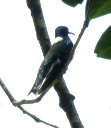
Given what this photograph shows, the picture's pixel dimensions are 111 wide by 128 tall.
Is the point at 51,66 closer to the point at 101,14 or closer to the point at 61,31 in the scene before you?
the point at 61,31

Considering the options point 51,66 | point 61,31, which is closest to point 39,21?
point 51,66

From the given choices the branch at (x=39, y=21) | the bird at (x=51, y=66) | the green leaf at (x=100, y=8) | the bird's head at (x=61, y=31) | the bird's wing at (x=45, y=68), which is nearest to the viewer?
the green leaf at (x=100, y=8)

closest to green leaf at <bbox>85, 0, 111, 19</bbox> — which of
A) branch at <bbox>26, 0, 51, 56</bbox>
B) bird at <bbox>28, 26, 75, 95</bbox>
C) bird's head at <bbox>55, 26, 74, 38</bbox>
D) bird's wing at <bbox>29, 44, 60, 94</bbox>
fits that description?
branch at <bbox>26, 0, 51, 56</bbox>

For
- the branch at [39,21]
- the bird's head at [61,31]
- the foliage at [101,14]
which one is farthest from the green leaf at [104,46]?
the bird's head at [61,31]

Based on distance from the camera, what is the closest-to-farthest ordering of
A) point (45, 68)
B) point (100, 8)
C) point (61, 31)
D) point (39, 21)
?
point (100, 8), point (39, 21), point (45, 68), point (61, 31)

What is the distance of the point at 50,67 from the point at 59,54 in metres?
0.55

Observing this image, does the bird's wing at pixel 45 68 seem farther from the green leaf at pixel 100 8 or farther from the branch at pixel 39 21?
the green leaf at pixel 100 8

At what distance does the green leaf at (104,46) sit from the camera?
146 cm

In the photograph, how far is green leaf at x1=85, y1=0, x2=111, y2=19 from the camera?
1.38 m

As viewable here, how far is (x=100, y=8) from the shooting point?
4.71 feet

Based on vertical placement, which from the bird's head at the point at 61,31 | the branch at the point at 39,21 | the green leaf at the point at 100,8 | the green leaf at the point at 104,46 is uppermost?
the bird's head at the point at 61,31

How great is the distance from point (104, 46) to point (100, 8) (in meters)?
0.22

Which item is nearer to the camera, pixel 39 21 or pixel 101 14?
pixel 101 14

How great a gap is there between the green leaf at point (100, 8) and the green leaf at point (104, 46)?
0.32 feet
